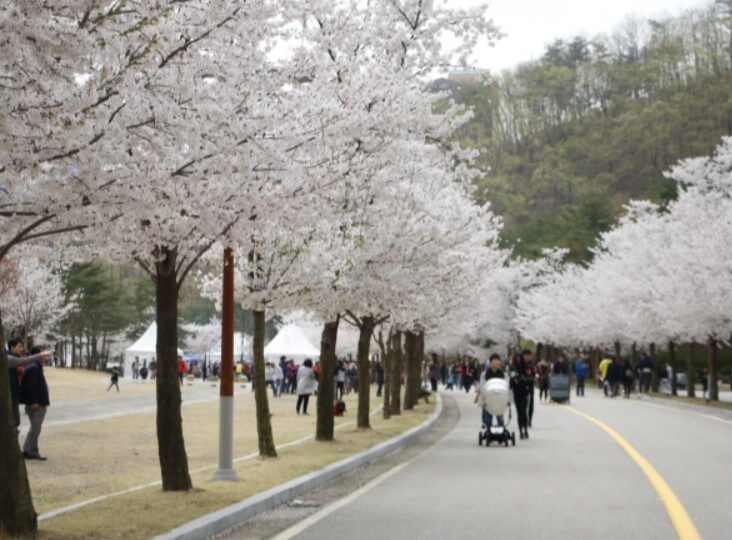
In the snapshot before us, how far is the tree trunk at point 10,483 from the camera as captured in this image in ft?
27.1

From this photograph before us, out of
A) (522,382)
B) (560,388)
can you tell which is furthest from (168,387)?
(560,388)

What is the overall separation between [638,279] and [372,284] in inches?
1327

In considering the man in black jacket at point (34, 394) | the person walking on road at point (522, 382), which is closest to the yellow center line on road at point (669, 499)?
the person walking on road at point (522, 382)

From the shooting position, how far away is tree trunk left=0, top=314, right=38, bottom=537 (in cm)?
827

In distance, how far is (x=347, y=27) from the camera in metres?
15.7

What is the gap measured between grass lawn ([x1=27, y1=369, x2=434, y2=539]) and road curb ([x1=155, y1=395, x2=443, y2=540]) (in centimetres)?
21

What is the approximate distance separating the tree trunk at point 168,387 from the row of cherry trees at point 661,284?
2565 centimetres

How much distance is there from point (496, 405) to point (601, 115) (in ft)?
438

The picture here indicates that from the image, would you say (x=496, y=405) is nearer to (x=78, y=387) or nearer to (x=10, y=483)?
(x=10, y=483)

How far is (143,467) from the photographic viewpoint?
1672cm

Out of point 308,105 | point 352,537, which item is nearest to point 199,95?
point 308,105

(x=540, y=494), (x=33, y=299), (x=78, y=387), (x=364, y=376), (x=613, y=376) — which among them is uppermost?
(x=33, y=299)

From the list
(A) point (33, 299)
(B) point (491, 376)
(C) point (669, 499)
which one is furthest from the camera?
(A) point (33, 299)

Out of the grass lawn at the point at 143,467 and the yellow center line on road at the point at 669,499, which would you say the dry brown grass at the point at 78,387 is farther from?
the yellow center line on road at the point at 669,499
